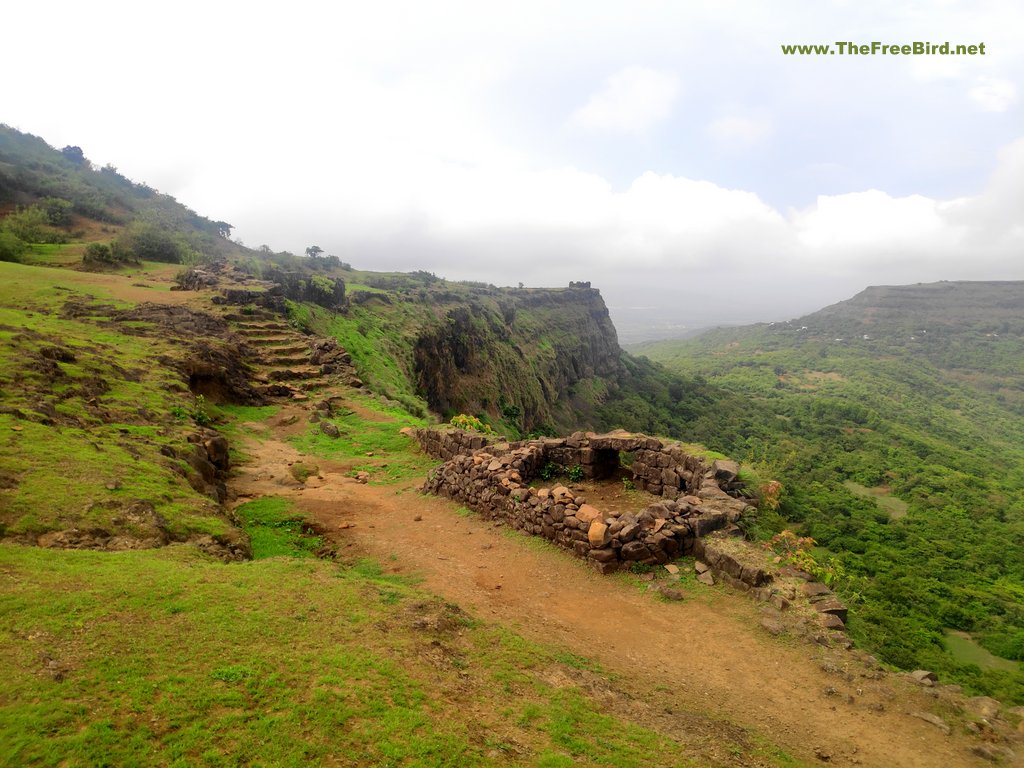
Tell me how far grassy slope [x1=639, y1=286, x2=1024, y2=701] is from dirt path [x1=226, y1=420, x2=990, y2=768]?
8.41 feet

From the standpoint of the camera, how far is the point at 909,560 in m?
40.8

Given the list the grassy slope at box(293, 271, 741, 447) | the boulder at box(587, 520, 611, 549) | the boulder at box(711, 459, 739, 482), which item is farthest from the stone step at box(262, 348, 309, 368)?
the boulder at box(711, 459, 739, 482)

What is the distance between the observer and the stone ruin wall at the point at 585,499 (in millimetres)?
13766

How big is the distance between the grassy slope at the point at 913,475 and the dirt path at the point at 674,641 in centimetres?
256

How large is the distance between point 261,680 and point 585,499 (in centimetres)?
1289

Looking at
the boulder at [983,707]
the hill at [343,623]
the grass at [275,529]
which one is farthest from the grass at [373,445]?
the boulder at [983,707]

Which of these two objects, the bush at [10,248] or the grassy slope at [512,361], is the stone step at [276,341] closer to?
the grassy slope at [512,361]

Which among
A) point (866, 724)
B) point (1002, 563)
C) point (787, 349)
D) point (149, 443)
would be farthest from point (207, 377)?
point (787, 349)

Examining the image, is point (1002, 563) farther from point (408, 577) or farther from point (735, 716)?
point (408, 577)

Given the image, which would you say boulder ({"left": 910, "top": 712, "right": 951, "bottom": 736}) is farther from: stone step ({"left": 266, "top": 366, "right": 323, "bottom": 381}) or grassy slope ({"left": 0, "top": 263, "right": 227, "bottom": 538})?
stone step ({"left": 266, "top": 366, "right": 323, "bottom": 381})

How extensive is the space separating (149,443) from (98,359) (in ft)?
30.1

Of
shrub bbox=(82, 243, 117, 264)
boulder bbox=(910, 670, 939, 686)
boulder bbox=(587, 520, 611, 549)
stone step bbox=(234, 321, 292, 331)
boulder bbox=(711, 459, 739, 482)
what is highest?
shrub bbox=(82, 243, 117, 264)

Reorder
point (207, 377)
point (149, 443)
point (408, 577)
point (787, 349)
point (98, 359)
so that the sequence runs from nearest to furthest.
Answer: point (408, 577) → point (149, 443) → point (98, 359) → point (207, 377) → point (787, 349)

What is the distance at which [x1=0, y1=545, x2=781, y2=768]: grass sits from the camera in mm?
5383
